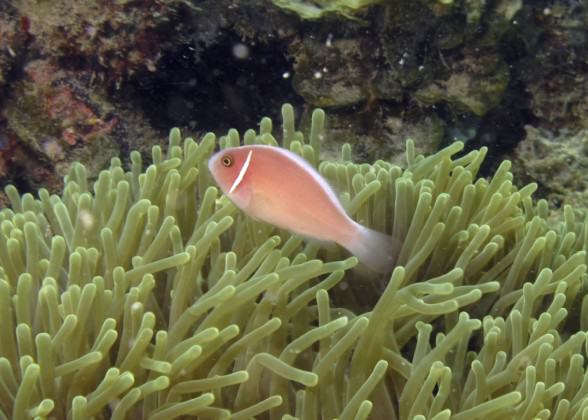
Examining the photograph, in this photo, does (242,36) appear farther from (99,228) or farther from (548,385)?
(548,385)

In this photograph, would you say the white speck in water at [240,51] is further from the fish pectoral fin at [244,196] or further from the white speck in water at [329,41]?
the fish pectoral fin at [244,196]

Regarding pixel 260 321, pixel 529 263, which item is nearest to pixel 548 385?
pixel 529 263

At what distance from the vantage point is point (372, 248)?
233 centimetres

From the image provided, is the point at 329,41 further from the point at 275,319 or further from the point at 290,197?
the point at 275,319

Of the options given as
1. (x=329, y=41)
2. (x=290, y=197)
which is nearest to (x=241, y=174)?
(x=290, y=197)

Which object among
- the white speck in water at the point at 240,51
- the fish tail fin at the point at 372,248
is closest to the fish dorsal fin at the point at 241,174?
the fish tail fin at the point at 372,248

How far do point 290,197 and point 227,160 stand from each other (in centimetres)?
27

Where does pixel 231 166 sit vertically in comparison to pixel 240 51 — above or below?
below

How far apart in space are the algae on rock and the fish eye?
0.21m

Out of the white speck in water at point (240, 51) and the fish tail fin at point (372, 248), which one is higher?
the white speck in water at point (240, 51)

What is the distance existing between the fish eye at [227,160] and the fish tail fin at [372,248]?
0.52 m

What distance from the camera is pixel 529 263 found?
2.67 meters

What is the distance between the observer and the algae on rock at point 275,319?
6.66 ft

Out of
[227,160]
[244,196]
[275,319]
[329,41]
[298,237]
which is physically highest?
[329,41]
